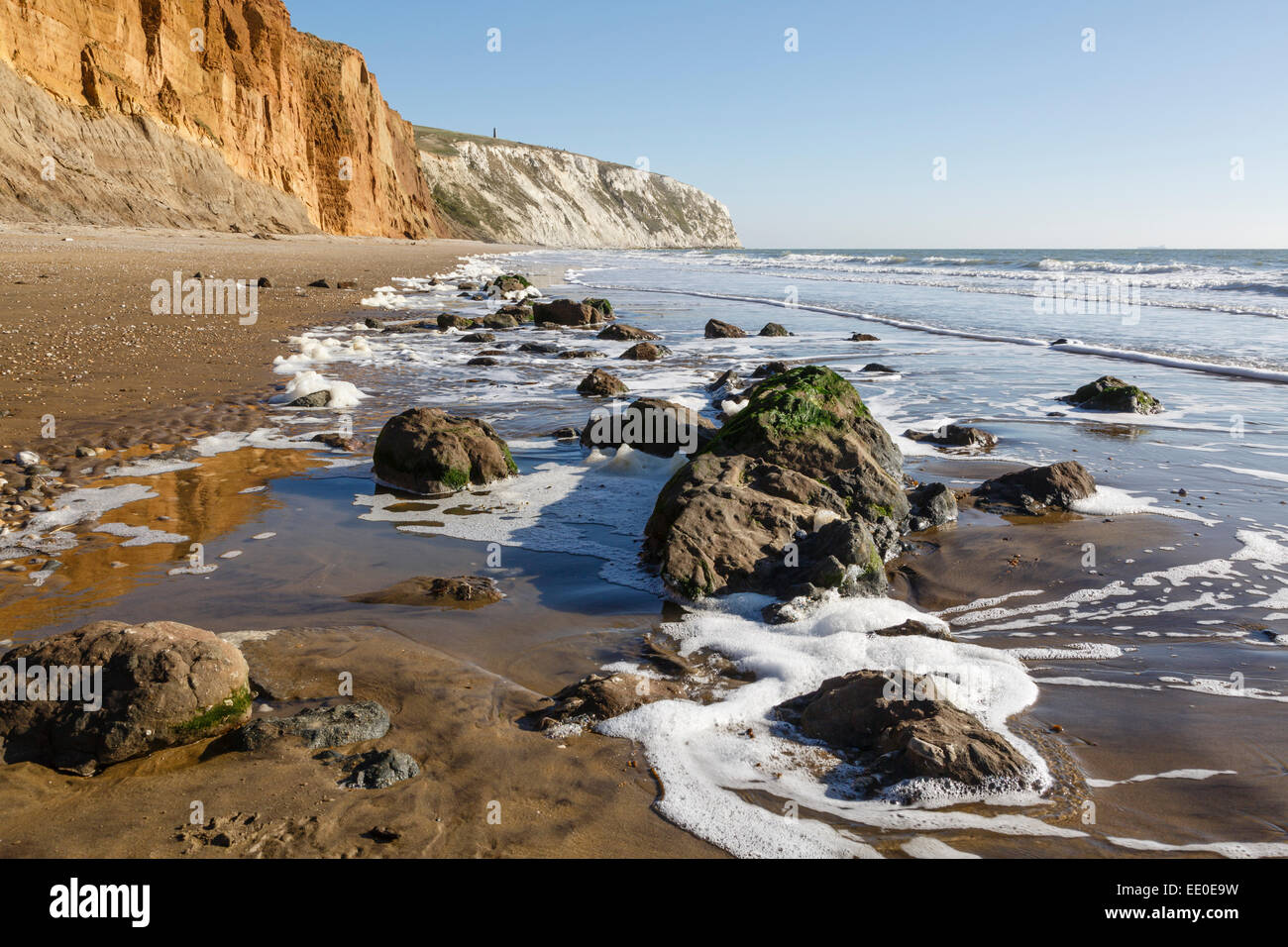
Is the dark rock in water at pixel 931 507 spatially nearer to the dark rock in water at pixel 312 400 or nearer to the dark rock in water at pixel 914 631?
the dark rock in water at pixel 914 631

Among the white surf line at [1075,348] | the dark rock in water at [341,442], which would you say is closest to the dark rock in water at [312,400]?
the dark rock in water at [341,442]

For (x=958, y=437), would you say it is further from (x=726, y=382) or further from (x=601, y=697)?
(x=601, y=697)

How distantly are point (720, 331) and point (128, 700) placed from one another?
42.7ft

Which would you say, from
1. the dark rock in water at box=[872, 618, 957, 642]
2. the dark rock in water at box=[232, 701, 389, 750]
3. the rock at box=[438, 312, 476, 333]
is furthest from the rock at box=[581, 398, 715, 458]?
the rock at box=[438, 312, 476, 333]

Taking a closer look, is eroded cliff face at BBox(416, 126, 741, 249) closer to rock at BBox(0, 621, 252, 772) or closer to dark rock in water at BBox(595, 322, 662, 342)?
dark rock in water at BBox(595, 322, 662, 342)

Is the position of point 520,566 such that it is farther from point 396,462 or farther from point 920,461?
point 920,461

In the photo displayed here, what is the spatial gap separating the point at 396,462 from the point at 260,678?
277 centimetres

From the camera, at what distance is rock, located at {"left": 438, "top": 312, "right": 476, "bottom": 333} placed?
1484 cm

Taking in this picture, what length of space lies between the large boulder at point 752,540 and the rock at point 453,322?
1096 cm

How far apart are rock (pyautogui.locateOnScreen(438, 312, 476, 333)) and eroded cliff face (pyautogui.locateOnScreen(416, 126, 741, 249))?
66.9m

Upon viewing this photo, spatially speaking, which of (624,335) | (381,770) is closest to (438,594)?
(381,770)

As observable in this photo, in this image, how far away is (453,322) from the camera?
49.5 ft

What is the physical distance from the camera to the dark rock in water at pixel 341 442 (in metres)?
6.75
